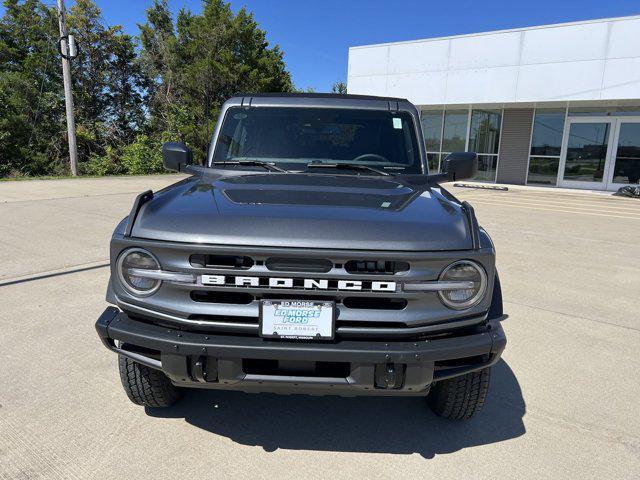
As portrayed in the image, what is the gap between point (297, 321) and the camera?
6.61 feet

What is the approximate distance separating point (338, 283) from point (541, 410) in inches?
68.8

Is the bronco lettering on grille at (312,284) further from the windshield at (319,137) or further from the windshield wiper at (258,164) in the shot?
the windshield at (319,137)

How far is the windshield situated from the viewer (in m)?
3.39

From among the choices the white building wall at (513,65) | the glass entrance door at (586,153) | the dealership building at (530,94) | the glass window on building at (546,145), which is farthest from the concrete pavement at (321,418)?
the glass window on building at (546,145)

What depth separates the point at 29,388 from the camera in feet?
9.59

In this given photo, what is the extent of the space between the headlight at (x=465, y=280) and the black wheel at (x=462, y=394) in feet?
1.71

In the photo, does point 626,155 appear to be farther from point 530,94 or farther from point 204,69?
point 204,69

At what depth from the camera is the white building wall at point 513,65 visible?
1496cm

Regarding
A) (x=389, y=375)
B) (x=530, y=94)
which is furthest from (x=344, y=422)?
(x=530, y=94)

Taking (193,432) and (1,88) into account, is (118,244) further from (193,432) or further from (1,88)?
(1,88)

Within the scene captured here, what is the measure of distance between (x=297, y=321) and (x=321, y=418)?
1.00 meters

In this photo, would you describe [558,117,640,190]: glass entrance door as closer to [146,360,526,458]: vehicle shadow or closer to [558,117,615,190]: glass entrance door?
[558,117,615,190]: glass entrance door

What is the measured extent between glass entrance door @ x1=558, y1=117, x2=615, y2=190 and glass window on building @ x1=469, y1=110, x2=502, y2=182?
2558mm

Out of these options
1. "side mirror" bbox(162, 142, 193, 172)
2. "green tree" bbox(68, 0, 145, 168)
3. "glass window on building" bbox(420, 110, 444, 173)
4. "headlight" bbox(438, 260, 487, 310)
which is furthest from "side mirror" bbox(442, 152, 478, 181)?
"green tree" bbox(68, 0, 145, 168)
